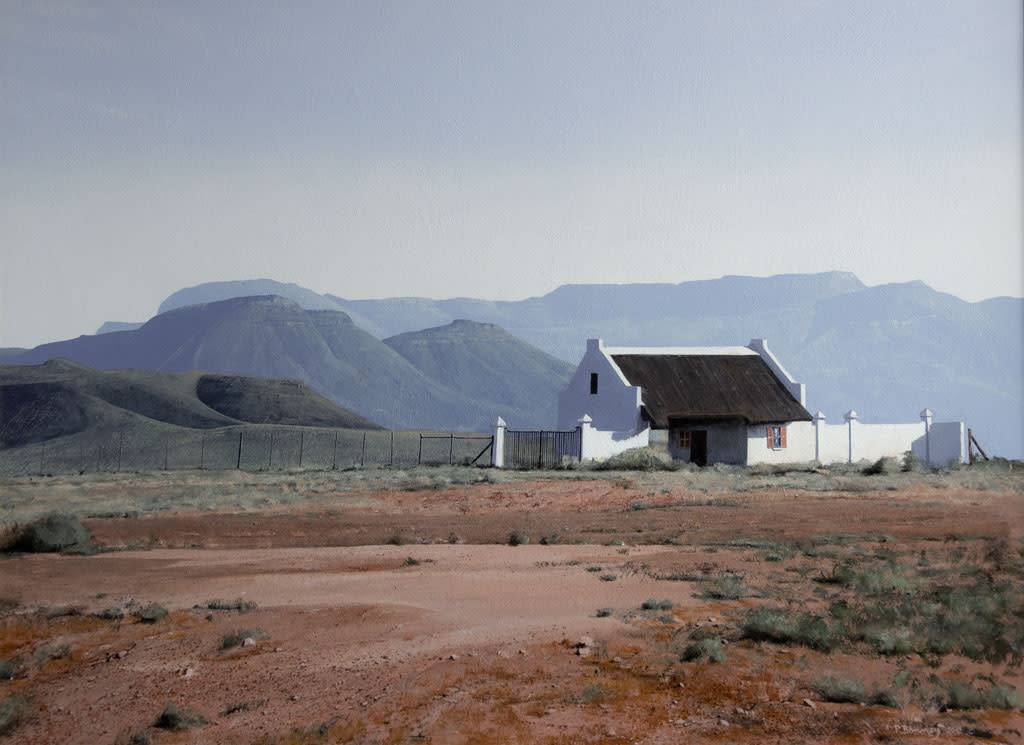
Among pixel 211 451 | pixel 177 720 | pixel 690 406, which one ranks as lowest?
pixel 177 720

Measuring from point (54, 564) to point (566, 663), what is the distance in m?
11.1

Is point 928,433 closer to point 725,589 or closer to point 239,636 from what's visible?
point 725,589

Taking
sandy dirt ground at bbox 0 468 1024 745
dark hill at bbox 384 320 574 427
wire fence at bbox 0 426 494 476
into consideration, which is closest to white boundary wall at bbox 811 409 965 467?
sandy dirt ground at bbox 0 468 1024 745

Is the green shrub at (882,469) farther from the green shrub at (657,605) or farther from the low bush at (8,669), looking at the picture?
the low bush at (8,669)

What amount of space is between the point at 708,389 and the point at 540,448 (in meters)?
8.19

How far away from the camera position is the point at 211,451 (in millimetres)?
64062

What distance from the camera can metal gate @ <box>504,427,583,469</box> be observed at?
3716 cm

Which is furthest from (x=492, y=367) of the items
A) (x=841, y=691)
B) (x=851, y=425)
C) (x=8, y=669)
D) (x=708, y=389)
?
(x=841, y=691)

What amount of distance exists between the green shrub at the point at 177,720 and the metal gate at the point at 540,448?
94.6ft

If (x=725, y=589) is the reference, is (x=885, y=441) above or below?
above

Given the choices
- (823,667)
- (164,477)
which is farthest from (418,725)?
(164,477)

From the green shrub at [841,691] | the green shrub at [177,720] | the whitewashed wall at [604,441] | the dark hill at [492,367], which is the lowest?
the green shrub at [177,720]

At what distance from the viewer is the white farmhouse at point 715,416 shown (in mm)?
38781

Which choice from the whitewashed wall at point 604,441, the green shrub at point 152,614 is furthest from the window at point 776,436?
the green shrub at point 152,614
